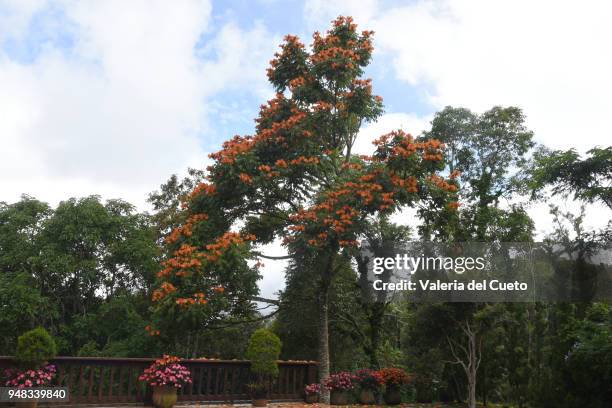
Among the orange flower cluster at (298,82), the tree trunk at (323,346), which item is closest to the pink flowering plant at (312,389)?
the tree trunk at (323,346)

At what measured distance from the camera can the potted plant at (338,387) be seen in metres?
13.9

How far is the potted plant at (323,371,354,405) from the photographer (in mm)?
13891

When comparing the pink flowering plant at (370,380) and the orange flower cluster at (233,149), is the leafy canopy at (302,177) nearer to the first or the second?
the orange flower cluster at (233,149)

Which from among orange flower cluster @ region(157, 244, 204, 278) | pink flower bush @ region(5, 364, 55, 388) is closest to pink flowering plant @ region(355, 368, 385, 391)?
orange flower cluster @ region(157, 244, 204, 278)

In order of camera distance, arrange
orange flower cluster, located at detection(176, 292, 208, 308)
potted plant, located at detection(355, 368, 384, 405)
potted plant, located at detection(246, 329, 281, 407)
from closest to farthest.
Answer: orange flower cluster, located at detection(176, 292, 208, 308), potted plant, located at detection(246, 329, 281, 407), potted plant, located at detection(355, 368, 384, 405)

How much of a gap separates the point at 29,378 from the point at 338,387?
7.43 m

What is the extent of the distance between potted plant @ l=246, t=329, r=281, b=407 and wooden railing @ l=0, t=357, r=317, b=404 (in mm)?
419

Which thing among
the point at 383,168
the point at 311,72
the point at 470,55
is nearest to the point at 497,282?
the point at 383,168

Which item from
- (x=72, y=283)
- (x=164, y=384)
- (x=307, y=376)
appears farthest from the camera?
(x=72, y=283)

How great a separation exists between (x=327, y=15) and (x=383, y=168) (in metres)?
5.19

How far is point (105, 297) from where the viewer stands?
82.1ft

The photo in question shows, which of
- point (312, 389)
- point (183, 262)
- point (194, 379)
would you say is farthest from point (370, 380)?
point (183, 262)

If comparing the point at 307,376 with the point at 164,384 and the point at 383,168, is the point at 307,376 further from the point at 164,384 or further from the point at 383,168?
the point at 383,168

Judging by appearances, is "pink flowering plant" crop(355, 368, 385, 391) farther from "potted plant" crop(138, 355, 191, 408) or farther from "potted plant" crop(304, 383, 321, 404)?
"potted plant" crop(138, 355, 191, 408)
